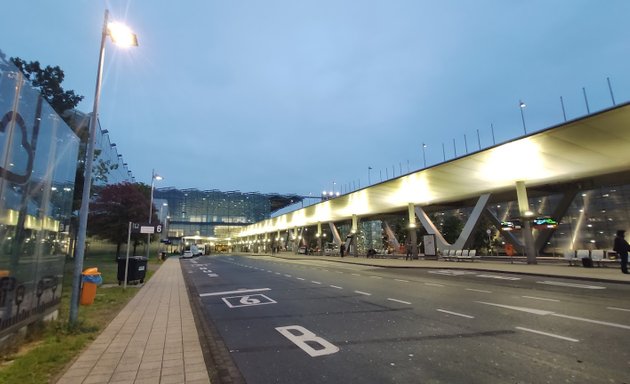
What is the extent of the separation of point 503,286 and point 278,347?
1180 centimetres

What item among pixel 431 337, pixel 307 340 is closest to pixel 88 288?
pixel 307 340

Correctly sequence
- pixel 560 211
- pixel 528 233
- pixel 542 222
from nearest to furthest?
pixel 528 233 → pixel 542 222 → pixel 560 211

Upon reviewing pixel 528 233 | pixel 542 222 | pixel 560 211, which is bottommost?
pixel 528 233

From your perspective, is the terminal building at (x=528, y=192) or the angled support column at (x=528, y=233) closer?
the terminal building at (x=528, y=192)

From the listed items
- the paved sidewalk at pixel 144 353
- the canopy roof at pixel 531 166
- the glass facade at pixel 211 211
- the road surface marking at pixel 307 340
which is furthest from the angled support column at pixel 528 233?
the glass facade at pixel 211 211

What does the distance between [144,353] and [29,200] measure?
3618mm

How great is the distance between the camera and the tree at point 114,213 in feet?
108

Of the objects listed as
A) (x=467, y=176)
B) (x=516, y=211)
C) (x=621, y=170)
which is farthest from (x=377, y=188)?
(x=516, y=211)

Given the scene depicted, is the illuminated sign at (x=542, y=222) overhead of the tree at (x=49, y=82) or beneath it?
beneath

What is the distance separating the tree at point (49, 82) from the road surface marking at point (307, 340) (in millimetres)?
20994

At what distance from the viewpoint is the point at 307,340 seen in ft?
21.8

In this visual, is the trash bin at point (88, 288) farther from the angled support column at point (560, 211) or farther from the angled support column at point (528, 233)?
the angled support column at point (560, 211)

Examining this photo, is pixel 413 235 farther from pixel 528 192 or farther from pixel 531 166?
pixel 531 166

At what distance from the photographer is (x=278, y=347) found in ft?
20.6
